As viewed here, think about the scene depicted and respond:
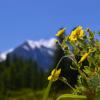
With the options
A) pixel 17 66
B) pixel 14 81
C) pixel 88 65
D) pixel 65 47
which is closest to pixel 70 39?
pixel 65 47

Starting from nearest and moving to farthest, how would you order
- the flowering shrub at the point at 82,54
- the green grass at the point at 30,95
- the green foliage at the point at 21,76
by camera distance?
the flowering shrub at the point at 82,54 → the green grass at the point at 30,95 → the green foliage at the point at 21,76

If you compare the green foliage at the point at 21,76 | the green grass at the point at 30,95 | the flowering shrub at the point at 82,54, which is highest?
the green foliage at the point at 21,76

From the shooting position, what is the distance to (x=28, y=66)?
389ft

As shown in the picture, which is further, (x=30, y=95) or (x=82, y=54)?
(x=30, y=95)

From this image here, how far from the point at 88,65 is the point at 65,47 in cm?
24

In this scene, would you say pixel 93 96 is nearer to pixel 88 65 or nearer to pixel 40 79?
pixel 88 65

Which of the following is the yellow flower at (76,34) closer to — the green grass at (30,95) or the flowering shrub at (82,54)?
the flowering shrub at (82,54)

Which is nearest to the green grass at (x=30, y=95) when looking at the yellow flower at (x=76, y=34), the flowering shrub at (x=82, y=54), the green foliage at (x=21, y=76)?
the flowering shrub at (x=82, y=54)

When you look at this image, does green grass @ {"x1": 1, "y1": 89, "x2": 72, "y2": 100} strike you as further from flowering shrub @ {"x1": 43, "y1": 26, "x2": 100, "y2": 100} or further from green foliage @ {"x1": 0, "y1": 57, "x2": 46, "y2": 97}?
green foliage @ {"x1": 0, "y1": 57, "x2": 46, "y2": 97}

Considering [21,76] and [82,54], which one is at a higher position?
[21,76]

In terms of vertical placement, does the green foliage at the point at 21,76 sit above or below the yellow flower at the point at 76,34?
above

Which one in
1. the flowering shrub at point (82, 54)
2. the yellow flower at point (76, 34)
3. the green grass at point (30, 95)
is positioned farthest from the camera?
the green grass at point (30, 95)

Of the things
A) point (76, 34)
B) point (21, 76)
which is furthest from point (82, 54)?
point (21, 76)

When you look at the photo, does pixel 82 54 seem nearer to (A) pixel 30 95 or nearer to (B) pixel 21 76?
(A) pixel 30 95
